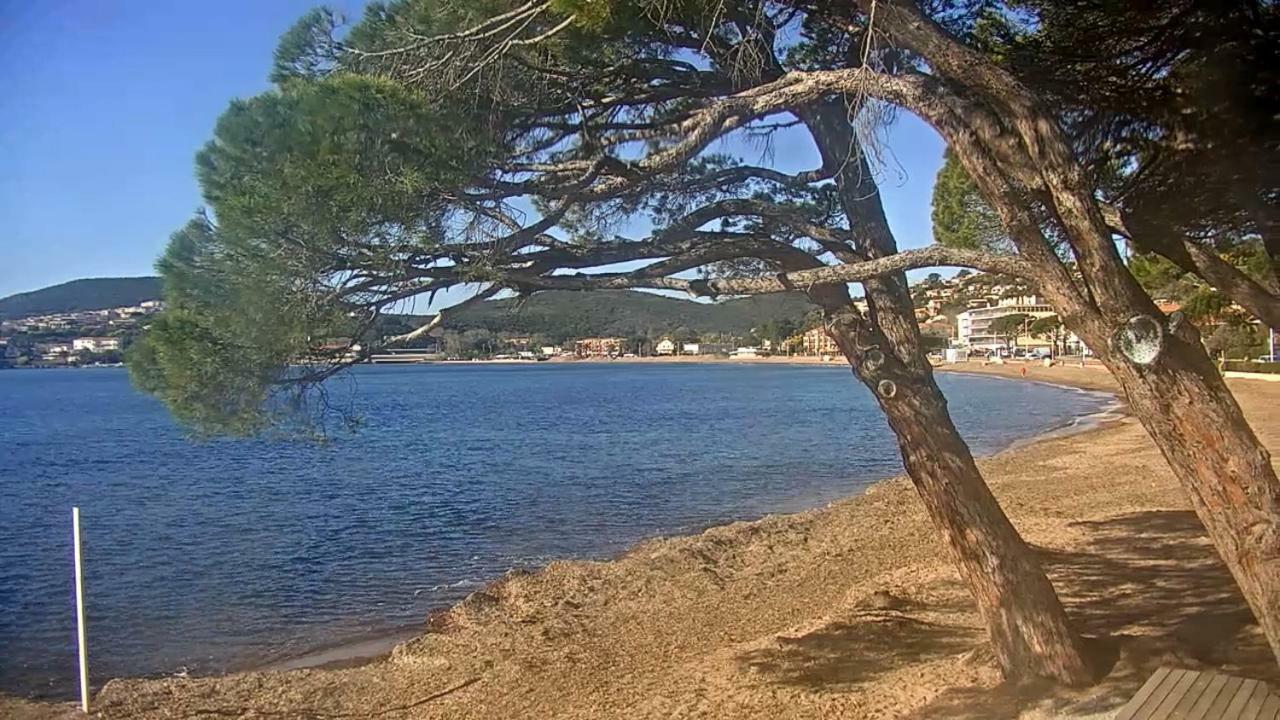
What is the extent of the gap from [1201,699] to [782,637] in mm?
3362

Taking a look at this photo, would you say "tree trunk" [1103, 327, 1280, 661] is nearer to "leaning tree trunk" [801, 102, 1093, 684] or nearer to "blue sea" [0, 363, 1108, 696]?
"leaning tree trunk" [801, 102, 1093, 684]

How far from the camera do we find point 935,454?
521 centimetres

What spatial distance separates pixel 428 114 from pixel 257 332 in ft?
4.44

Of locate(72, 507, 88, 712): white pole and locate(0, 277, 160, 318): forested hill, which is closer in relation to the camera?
locate(72, 507, 88, 712): white pole

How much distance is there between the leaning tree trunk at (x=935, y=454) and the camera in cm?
505

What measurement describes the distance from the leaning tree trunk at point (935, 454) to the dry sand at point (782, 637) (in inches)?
10.2

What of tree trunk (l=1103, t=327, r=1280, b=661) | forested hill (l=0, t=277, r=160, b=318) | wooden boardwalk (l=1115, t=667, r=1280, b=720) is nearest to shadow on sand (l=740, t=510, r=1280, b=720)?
wooden boardwalk (l=1115, t=667, r=1280, b=720)

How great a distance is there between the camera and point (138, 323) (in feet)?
18.0

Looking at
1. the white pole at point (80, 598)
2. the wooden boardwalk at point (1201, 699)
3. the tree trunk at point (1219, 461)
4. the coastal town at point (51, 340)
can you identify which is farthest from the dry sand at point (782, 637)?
the coastal town at point (51, 340)

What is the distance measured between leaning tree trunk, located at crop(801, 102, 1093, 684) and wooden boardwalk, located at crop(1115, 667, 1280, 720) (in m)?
0.82

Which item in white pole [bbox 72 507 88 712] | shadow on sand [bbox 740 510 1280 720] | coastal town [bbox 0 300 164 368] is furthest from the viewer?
coastal town [bbox 0 300 164 368]

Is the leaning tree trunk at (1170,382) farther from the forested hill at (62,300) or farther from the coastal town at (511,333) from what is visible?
the forested hill at (62,300)

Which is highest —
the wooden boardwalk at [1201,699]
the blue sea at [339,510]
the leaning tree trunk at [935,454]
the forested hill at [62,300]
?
the forested hill at [62,300]

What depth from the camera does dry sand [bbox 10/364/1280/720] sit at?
5.42 meters
